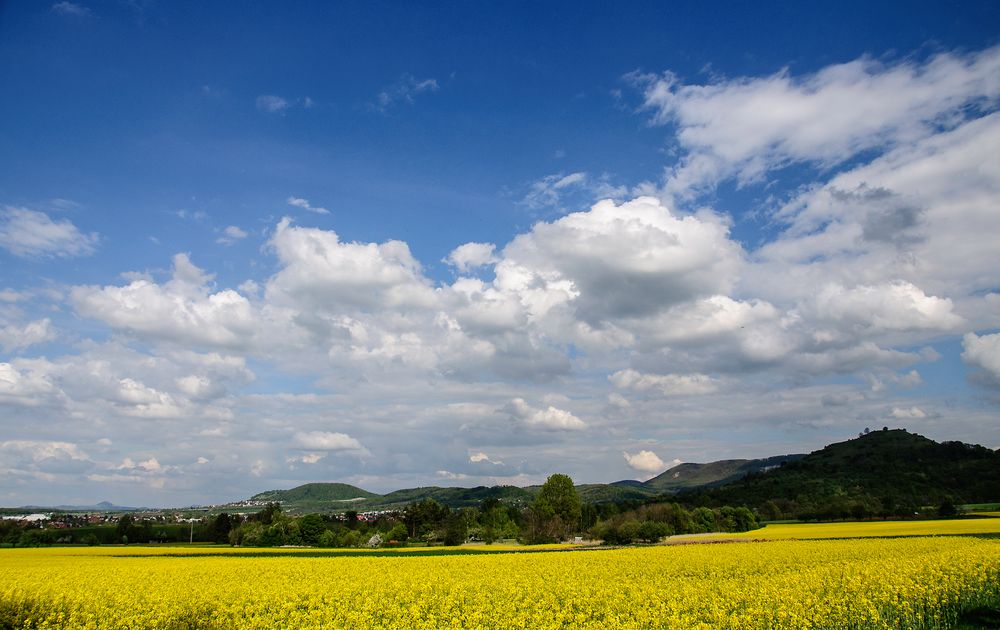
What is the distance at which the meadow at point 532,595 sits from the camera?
17.6 m

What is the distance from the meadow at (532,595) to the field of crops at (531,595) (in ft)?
0.24

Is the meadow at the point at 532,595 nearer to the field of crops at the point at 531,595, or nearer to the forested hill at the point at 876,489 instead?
the field of crops at the point at 531,595

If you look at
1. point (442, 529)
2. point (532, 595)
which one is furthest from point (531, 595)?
→ point (442, 529)

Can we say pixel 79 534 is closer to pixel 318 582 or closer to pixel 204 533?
pixel 204 533

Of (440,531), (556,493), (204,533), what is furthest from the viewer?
(204,533)

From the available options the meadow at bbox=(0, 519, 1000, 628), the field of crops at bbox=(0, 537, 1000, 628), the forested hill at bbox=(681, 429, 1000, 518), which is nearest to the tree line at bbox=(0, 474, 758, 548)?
the forested hill at bbox=(681, 429, 1000, 518)

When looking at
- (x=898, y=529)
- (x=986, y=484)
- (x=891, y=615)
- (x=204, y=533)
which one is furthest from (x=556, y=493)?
(x=986, y=484)

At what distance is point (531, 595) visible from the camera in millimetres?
22984

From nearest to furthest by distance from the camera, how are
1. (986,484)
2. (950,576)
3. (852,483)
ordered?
(950,576), (986,484), (852,483)

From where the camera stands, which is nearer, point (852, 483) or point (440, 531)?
point (440, 531)

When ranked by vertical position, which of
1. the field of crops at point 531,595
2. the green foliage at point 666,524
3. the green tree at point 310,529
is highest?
the field of crops at point 531,595

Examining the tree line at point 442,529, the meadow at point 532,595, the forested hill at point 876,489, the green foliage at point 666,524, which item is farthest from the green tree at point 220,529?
the forested hill at point 876,489

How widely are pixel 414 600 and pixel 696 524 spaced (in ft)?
363

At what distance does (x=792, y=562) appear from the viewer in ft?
111
